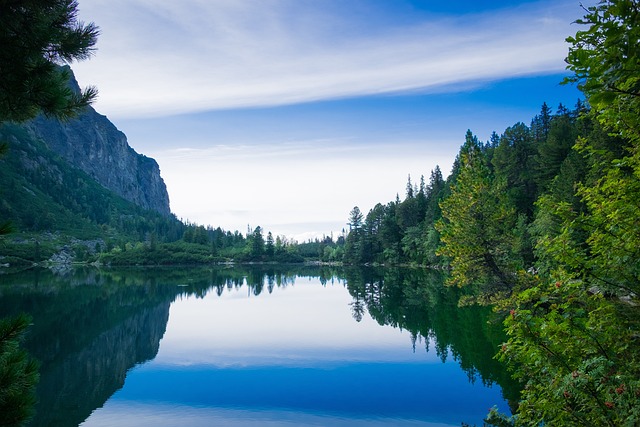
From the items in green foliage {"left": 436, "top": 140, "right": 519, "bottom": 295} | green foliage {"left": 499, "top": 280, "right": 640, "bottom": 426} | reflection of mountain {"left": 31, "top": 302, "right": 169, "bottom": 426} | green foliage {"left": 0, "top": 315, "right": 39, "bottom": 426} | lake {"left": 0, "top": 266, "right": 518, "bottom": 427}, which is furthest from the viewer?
green foliage {"left": 436, "top": 140, "right": 519, "bottom": 295}

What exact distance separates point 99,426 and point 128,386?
15.9 feet

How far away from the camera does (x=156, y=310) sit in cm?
4256

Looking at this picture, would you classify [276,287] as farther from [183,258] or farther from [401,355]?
[183,258]

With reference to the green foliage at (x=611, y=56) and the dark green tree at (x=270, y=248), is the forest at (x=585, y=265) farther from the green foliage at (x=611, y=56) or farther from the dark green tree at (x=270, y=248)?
the dark green tree at (x=270, y=248)

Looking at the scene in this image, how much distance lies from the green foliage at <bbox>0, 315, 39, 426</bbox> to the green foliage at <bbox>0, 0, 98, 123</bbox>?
9.83ft

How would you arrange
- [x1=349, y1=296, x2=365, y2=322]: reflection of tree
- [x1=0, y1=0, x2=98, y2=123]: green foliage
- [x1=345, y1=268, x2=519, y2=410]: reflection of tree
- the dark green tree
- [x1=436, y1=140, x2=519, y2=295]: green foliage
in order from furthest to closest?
the dark green tree < [x1=349, y1=296, x2=365, y2=322]: reflection of tree < [x1=436, y1=140, x2=519, y2=295]: green foliage < [x1=345, y1=268, x2=519, y2=410]: reflection of tree < [x1=0, y1=0, x2=98, y2=123]: green foliage

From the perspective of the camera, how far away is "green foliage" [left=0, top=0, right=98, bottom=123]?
17.4 feet

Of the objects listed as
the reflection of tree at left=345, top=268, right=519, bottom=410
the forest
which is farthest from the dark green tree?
the forest

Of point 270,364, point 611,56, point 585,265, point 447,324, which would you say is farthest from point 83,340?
point 611,56

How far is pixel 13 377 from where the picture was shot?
169 inches

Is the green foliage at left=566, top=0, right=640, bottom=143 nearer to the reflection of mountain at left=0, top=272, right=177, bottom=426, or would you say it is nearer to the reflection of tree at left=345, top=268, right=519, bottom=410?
the reflection of tree at left=345, top=268, right=519, bottom=410

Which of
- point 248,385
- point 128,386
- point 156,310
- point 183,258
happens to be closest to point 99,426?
point 128,386

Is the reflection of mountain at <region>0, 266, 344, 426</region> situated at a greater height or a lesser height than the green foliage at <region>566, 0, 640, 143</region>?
lesser

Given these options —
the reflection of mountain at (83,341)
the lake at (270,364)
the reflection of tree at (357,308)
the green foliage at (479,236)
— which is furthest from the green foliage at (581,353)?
the reflection of tree at (357,308)
